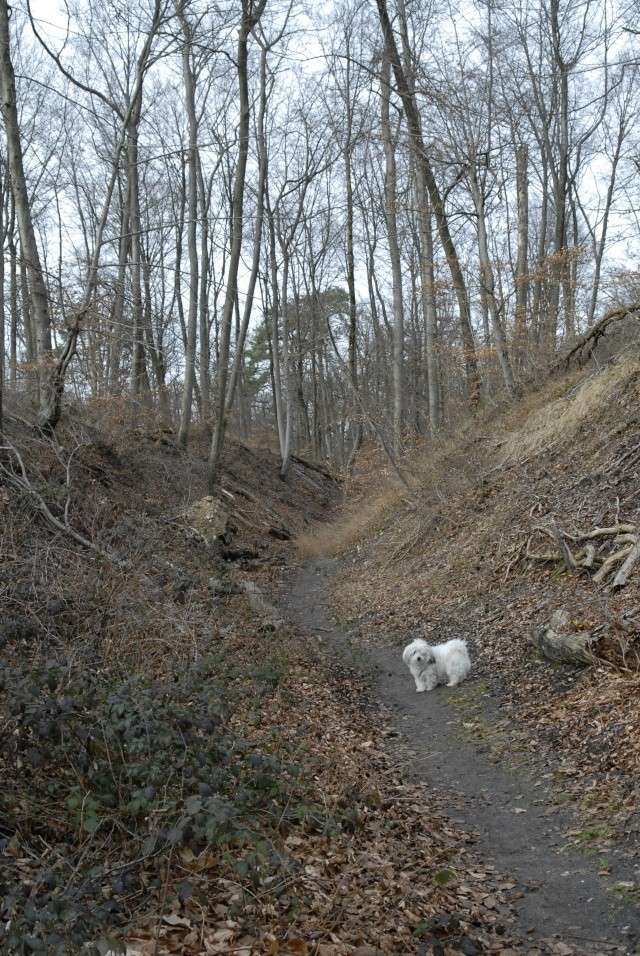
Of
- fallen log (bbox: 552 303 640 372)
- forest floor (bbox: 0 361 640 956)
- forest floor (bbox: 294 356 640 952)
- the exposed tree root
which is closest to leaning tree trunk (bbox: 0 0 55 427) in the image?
forest floor (bbox: 0 361 640 956)

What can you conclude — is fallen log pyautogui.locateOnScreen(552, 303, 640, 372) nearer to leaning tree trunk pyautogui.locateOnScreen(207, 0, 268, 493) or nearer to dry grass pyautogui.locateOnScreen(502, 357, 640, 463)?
dry grass pyautogui.locateOnScreen(502, 357, 640, 463)

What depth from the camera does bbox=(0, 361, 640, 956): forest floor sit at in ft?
12.9

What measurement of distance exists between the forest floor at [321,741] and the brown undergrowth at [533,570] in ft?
0.14

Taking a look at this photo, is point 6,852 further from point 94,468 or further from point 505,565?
point 94,468

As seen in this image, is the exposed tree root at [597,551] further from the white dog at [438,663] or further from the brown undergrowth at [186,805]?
the brown undergrowth at [186,805]

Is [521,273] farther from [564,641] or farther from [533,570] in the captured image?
[564,641]

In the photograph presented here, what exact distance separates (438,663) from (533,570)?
7.72ft

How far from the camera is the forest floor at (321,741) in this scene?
154 inches

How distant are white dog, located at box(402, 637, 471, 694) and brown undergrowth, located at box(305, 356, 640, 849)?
31 centimetres

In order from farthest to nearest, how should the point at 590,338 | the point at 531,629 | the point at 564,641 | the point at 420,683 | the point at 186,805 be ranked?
→ the point at 590,338 < the point at 420,683 < the point at 531,629 < the point at 564,641 < the point at 186,805

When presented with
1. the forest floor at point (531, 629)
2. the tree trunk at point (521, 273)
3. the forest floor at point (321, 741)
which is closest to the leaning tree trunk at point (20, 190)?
the forest floor at point (321, 741)

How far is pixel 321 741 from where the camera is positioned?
22.8 feet

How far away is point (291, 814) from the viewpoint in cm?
497

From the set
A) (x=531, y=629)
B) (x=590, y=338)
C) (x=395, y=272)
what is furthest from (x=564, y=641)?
(x=395, y=272)
